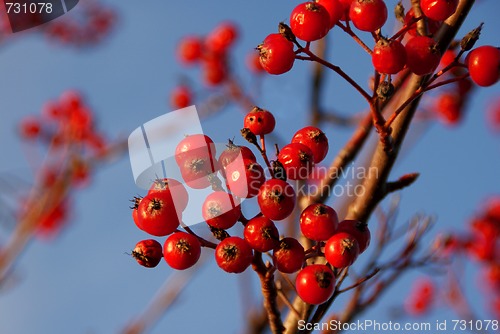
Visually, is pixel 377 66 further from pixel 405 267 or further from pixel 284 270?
pixel 405 267

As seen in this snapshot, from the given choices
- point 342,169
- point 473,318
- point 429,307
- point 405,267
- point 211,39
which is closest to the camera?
point 342,169

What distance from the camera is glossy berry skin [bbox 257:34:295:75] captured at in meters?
1.98

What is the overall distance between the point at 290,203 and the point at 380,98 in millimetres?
483

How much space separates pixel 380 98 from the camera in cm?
187

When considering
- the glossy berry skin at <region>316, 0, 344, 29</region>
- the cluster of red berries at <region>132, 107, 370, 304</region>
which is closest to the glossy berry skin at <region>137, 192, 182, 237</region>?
the cluster of red berries at <region>132, 107, 370, 304</region>

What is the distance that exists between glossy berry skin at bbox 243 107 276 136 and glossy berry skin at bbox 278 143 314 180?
138 mm

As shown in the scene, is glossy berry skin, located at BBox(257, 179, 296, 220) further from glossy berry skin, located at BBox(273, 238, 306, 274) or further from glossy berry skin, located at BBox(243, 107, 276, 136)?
glossy berry skin, located at BBox(243, 107, 276, 136)

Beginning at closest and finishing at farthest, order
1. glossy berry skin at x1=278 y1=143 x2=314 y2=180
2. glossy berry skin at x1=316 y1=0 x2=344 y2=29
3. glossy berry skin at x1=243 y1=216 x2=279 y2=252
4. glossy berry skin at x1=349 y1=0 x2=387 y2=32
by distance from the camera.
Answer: glossy berry skin at x1=243 y1=216 x2=279 y2=252, glossy berry skin at x1=278 y1=143 x2=314 y2=180, glossy berry skin at x1=349 y1=0 x2=387 y2=32, glossy berry skin at x1=316 y1=0 x2=344 y2=29

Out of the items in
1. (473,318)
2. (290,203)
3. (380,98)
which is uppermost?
(380,98)

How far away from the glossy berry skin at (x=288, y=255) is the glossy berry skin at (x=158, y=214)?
13.8 inches

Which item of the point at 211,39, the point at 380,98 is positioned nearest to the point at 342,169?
the point at 380,98

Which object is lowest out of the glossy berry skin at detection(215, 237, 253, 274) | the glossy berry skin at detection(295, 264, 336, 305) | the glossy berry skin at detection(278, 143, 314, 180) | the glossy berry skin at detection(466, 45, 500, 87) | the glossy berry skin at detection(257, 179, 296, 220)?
the glossy berry skin at detection(295, 264, 336, 305)

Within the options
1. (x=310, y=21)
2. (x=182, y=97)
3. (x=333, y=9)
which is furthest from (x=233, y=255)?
(x=182, y=97)

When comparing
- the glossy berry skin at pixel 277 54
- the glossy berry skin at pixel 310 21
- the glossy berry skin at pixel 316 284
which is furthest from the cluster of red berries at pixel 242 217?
the glossy berry skin at pixel 310 21
